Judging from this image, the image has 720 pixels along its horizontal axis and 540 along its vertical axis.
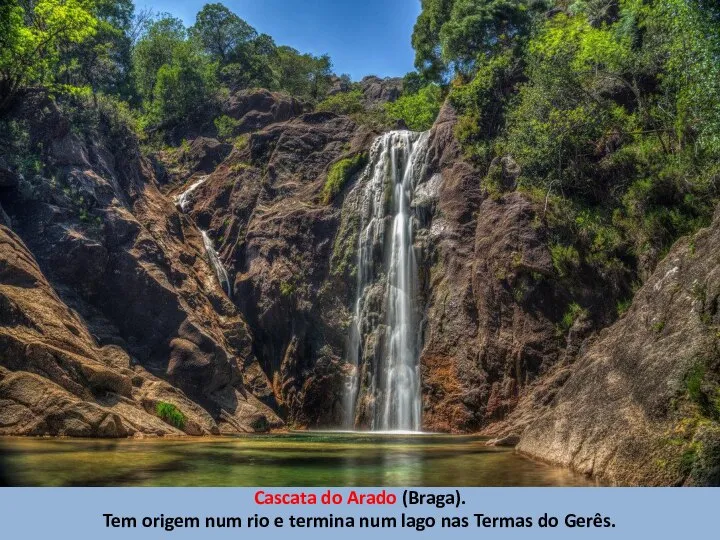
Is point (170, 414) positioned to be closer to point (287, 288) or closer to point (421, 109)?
point (287, 288)

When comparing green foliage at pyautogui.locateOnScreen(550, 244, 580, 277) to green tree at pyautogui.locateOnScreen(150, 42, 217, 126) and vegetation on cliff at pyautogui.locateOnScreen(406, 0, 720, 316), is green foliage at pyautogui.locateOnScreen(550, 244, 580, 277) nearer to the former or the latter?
vegetation on cliff at pyautogui.locateOnScreen(406, 0, 720, 316)

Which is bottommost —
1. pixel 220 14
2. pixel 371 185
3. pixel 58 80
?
pixel 371 185

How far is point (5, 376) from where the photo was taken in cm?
1390

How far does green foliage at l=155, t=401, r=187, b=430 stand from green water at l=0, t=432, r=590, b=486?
13.9ft

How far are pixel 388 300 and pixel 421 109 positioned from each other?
2545 cm

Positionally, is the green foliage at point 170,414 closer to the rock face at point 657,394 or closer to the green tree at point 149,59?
the rock face at point 657,394

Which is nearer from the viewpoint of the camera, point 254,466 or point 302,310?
point 254,466

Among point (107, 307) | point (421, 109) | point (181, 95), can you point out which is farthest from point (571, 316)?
point (181, 95)

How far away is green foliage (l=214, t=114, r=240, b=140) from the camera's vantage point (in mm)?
41219

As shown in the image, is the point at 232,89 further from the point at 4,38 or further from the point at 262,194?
the point at 4,38

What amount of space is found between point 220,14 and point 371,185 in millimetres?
36699

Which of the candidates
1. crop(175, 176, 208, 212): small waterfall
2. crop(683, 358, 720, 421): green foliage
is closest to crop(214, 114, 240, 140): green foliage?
crop(175, 176, 208, 212): small waterfall

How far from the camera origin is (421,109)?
155ft
